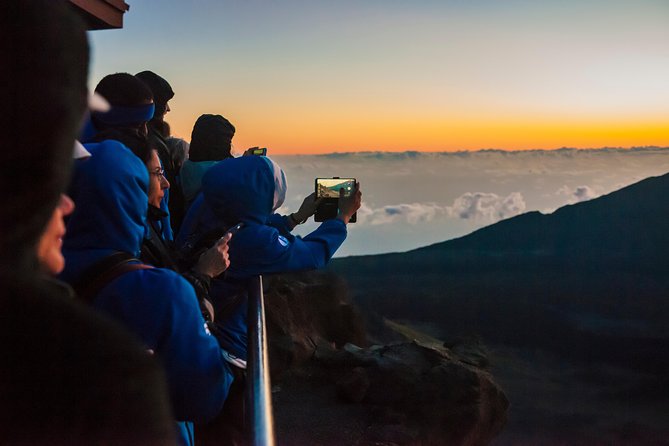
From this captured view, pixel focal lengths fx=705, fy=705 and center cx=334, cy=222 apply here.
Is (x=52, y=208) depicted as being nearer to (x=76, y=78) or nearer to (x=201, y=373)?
(x=76, y=78)

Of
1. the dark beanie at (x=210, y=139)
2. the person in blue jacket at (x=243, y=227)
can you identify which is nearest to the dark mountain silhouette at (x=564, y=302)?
the dark beanie at (x=210, y=139)

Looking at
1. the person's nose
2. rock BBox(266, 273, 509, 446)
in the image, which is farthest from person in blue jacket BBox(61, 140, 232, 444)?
rock BBox(266, 273, 509, 446)

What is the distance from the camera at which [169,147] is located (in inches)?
164

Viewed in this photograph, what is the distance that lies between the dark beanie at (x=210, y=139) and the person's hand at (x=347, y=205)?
893mm

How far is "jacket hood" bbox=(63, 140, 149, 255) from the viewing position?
1.71m

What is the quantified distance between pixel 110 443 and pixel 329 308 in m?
11.4

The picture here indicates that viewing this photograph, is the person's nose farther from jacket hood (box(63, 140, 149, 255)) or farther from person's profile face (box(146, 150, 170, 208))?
person's profile face (box(146, 150, 170, 208))

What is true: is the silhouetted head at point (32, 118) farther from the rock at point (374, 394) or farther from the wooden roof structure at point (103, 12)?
the wooden roof structure at point (103, 12)

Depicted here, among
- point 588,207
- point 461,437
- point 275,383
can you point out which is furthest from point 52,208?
point 588,207

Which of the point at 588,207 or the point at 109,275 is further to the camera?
the point at 588,207

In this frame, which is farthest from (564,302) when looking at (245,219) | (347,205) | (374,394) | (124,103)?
(124,103)

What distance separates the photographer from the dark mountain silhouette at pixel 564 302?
4425 centimetres

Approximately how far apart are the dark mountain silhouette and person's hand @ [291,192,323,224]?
3429 centimetres

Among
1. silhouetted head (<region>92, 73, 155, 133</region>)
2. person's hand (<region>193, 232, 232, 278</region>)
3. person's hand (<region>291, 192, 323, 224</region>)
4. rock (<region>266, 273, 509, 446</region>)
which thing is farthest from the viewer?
rock (<region>266, 273, 509, 446</region>)
